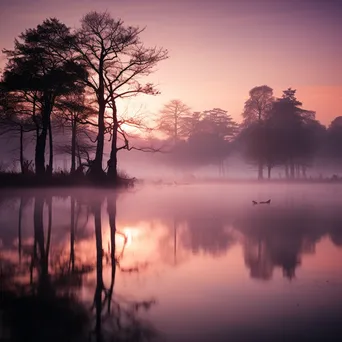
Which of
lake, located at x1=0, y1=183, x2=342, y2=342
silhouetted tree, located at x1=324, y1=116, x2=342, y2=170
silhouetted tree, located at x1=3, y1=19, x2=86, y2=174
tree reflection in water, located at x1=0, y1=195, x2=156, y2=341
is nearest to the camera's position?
tree reflection in water, located at x1=0, y1=195, x2=156, y2=341

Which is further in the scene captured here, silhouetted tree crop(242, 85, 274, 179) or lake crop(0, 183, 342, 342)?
silhouetted tree crop(242, 85, 274, 179)

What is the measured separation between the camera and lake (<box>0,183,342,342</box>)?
161 inches

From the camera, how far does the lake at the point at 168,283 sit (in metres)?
4.09

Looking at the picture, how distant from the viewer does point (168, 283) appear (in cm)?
569

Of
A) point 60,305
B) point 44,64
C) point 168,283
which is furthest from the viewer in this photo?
point 44,64

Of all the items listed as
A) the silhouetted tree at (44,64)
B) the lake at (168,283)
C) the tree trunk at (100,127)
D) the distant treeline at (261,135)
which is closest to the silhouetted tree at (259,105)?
the distant treeline at (261,135)

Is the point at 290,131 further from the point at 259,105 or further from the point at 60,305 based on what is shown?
the point at 60,305

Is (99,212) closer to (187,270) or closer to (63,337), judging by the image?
(187,270)

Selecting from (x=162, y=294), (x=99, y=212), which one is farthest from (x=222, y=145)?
(x=162, y=294)

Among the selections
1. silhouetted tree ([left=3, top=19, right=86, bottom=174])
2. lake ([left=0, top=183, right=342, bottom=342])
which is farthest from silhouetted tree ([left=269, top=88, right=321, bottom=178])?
lake ([left=0, top=183, right=342, bottom=342])

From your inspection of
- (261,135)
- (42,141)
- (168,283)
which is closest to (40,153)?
(42,141)

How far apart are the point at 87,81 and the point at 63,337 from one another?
26.2 meters

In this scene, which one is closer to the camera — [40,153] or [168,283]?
[168,283]

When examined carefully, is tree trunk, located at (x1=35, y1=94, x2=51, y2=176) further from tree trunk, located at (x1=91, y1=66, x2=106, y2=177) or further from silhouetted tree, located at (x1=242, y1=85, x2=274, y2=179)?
silhouetted tree, located at (x1=242, y1=85, x2=274, y2=179)
